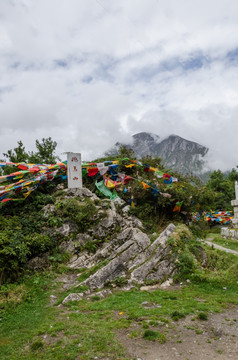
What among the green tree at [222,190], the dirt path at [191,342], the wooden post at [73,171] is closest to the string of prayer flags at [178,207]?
the wooden post at [73,171]

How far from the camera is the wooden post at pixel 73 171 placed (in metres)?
15.9

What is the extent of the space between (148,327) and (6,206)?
37.9ft

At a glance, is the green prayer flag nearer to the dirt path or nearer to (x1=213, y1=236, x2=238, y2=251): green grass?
(x1=213, y1=236, x2=238, y2=251): green grass

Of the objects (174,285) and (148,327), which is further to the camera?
(174,285)

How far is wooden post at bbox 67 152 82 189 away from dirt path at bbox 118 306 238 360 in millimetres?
10655

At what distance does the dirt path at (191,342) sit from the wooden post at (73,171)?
10655 mm

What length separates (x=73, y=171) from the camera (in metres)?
16.0

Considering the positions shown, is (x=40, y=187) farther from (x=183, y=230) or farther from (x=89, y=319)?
(x=89, y=319)

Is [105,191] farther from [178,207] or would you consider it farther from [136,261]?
[136,261]

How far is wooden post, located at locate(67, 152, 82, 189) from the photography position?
15.9 meters

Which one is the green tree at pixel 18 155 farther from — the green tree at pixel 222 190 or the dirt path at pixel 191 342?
the green tree at pixel 222 190

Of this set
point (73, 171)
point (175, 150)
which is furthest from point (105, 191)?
point (175, 150)

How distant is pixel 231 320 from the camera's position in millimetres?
6875

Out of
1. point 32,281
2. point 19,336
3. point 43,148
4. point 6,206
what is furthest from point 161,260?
point 43,148
